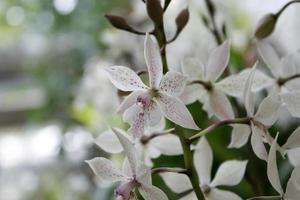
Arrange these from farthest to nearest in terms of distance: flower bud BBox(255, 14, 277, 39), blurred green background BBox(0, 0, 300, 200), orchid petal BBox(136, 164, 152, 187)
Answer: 1. blurred green background BBox(0, 0, 300, 200)
2. flower bud BBox(255, 14, 277, 39)
3. orchid petal BBox(136, 164, 152, 187)

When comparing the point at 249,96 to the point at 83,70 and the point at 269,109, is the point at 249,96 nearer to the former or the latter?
the point at 269,109

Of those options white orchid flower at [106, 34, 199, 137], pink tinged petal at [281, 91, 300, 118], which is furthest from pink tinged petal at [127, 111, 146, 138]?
pink tinged petal at [281, 91, 300, 118]

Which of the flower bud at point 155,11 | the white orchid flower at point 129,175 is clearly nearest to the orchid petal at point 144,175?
the white orchid flower at point 129,175

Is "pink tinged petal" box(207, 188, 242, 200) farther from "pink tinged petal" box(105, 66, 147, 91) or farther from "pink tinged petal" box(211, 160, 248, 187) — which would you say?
"pink tinged petal" box(105, 66, 147, 91)

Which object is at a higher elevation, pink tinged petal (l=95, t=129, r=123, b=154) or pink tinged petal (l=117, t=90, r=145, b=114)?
pink tinged petal (l=117, t=90, r=145, b=114)

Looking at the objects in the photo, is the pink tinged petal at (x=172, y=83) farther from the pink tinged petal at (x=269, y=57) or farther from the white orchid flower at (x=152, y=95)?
the pink tinged petal at (x=269, y=57)

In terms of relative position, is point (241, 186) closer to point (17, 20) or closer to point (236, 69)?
point (236, 69)
